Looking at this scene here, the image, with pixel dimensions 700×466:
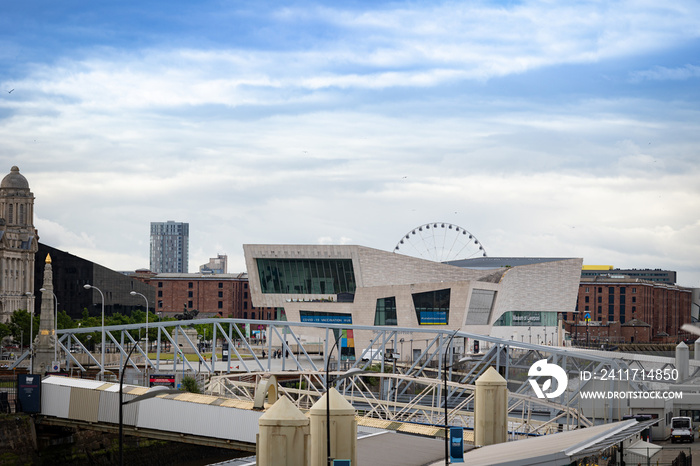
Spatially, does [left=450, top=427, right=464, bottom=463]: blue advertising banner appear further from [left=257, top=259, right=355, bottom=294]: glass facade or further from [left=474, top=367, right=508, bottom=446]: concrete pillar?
[left=257, top=259, right=355, bottom=294]: glass facade

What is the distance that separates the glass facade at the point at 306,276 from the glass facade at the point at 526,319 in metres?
21.0

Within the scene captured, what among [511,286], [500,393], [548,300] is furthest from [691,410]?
[548,300]

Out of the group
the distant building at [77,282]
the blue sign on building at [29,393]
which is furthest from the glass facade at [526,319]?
the blue sign on building at [29,393]

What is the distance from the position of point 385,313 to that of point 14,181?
6976cm

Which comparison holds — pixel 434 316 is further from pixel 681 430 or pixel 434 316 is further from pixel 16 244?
pixel 16 244

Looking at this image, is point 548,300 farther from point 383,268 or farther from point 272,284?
point 272,284

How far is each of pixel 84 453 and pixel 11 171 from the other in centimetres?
10458

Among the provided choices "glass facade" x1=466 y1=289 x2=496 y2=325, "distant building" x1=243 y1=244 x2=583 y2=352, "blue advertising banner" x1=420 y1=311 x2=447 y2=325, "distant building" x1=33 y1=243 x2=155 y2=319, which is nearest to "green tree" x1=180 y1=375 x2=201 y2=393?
"distant building" x1=243 y1=244 x2=583 y2=352

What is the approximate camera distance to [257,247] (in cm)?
12838

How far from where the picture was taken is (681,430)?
219 ft

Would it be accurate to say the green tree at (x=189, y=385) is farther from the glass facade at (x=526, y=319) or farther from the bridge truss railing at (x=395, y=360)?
the glass facade at (x=526, y=319)

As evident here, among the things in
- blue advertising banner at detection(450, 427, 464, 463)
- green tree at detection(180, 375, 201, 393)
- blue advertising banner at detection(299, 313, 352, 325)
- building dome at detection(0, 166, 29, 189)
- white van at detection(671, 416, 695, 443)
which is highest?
building dome at detection(0, 166, 29, 189)

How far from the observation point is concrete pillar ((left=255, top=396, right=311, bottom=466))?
33531 millimetres

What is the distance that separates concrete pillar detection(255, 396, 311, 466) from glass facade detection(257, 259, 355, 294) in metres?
91.7
